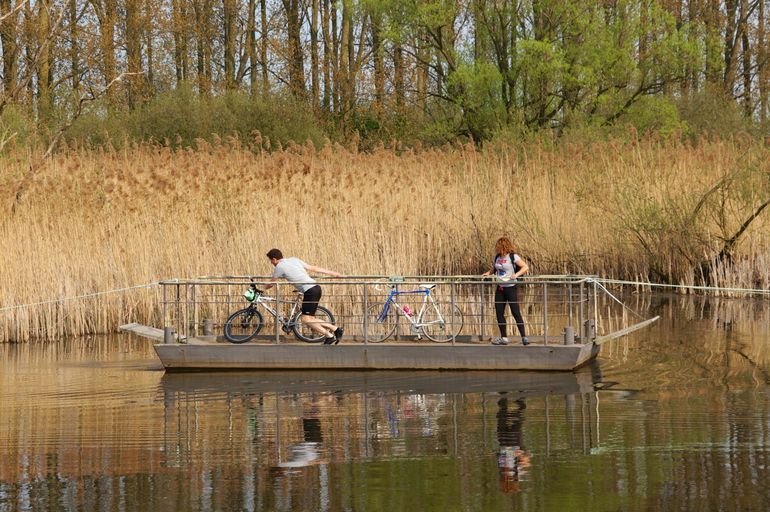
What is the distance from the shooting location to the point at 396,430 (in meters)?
10.8

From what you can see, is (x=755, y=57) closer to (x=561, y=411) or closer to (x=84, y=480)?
(x=561, y=411)

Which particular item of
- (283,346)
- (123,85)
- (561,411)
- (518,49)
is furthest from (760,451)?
(123,85)

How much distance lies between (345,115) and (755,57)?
667 inches

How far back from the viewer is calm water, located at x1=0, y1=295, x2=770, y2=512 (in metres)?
8.30

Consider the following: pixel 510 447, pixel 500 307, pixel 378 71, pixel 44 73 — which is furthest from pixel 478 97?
pixel 510 447

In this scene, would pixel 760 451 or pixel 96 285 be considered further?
pixel 96 285

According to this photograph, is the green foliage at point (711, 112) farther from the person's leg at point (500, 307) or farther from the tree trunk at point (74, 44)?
the person's leg at point (500, 307)

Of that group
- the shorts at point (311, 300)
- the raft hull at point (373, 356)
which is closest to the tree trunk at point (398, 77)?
the shorts at point (311, 300)

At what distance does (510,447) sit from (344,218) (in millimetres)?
10988

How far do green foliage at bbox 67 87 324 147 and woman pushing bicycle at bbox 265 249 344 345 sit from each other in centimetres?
2057

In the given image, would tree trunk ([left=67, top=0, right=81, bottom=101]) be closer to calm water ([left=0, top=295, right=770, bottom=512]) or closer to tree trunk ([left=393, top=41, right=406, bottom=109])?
tree trunk ([left=393, top=41, right=406, bottom=109])

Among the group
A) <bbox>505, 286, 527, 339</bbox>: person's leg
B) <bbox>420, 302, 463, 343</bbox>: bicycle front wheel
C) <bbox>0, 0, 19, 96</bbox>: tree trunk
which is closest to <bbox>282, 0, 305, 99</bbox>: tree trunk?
<bbox>0, 0, 19, 96</bbox>: tree trunk

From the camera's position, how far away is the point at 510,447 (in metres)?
9.91

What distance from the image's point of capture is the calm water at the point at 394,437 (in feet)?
27.2
